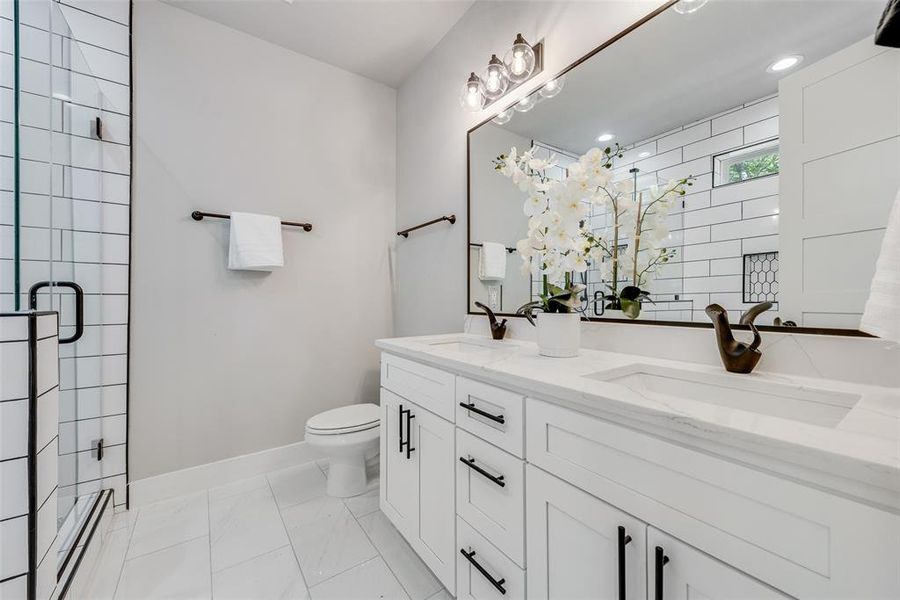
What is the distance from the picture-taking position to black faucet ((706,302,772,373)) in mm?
845

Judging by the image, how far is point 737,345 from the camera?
86cm

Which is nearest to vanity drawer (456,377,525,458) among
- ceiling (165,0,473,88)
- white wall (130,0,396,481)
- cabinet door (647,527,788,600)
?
cabinet door (647,527,788,600)

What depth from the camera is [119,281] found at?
166cm

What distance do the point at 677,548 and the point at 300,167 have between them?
7.71ft

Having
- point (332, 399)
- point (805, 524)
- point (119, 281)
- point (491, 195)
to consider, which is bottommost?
point (332, 399)

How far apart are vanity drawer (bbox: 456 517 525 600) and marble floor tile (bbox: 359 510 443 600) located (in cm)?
24

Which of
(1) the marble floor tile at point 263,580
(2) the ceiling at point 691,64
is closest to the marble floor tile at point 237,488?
(1) the marble floor tile at point 263,580

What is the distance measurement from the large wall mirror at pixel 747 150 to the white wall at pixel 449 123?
0.47 ft

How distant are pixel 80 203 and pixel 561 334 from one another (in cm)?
203

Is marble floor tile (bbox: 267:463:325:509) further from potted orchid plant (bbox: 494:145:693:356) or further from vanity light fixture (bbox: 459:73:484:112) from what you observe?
vanity light fixture (bbox: 459:73:484:112)

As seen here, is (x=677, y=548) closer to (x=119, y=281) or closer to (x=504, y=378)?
(x=504, y=378)

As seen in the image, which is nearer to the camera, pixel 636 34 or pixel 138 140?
pixel 636 34

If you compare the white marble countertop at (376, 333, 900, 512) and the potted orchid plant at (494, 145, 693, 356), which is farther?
the potted orchid plant at (494, 145, 693, 356)

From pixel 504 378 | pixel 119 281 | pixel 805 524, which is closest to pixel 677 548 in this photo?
pixel 805 524
